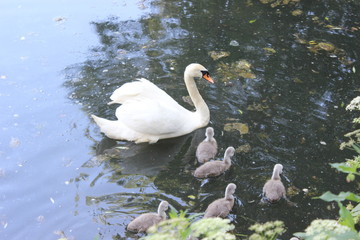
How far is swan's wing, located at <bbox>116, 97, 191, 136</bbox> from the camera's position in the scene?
6.20 m

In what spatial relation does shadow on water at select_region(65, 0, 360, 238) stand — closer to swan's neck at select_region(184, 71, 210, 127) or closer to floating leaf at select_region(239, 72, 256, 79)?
floating leaf at select_region(239, 72, 256, 79)

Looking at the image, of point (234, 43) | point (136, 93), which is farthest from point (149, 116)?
point (234, 43)

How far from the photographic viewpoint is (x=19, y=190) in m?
5.61

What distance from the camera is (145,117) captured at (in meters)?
6.19

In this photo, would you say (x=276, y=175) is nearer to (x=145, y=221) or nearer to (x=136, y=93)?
(x=145, y=221)

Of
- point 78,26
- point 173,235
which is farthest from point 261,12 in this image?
point 173,235

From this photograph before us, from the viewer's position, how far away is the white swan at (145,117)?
621 centimetres

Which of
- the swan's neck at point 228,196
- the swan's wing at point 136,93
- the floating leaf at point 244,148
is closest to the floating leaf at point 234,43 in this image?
the swan's wing at point 136,93

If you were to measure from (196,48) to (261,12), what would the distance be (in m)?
2.15

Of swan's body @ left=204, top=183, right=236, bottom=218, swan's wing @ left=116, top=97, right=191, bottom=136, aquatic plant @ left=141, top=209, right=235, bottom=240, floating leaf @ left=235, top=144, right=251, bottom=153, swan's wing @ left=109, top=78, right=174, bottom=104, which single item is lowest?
floating leaf @ left=235, top=144, right=251, bottom=153

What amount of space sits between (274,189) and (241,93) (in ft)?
7.58

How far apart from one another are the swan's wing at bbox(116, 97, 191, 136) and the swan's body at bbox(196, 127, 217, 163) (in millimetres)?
521

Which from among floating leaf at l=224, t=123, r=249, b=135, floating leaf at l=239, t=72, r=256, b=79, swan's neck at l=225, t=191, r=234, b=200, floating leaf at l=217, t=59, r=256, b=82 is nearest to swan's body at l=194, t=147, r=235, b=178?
swan's neck at l=225, t=191, r=234, b=200

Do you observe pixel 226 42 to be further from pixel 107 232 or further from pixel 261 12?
pixel 107 232
